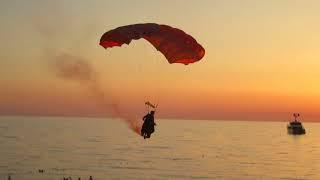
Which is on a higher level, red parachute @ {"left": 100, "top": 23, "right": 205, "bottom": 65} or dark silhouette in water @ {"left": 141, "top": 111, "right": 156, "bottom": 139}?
red parachute @ {"left": 100, "top": 23, "right": 205, "bottom": 65}

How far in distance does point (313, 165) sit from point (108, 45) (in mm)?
91616

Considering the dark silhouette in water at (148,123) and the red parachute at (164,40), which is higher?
the red parachute at (164,40)

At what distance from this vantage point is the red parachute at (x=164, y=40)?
23.8 m

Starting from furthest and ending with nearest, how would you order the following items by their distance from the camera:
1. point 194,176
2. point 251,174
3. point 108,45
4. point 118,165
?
point 118,165 → point 251,174 → point 194,176 → point 108,45

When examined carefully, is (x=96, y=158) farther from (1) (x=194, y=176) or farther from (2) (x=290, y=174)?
(2) (x=290, y=174)

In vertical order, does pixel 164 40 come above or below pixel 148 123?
above

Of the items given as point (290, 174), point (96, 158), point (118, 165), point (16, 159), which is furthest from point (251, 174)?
point (16, 159)

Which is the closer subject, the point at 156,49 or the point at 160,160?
the point at 156,49

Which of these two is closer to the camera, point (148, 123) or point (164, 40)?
point (148, 123)

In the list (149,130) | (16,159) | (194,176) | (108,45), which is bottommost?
(149,130)

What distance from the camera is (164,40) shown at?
24812 millimetres

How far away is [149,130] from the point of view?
24.2 metres

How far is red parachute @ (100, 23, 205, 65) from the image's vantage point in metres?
23.8

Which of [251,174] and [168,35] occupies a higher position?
[251,174]
